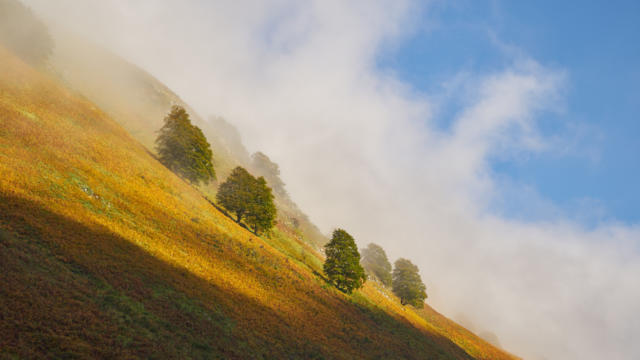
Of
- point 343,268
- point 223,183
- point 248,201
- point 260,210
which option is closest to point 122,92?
point 223,183

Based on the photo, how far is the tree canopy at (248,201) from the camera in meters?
38.4

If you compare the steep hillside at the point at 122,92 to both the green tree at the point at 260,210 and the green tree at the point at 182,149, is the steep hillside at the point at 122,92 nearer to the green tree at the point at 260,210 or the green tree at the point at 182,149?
the green tree at the point at 182,149

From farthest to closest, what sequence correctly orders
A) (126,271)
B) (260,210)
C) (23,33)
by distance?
(260,210)
(23,33)
(126,271)

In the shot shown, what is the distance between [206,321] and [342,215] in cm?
16841

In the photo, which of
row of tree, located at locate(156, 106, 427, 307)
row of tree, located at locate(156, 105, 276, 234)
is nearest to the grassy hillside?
row of tree, located at locate(156, 106, 427, 307)

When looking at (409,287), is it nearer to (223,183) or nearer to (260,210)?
(260,210)

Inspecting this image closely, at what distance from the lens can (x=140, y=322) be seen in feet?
37.7

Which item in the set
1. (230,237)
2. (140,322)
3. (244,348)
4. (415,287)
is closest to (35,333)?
(140,322)

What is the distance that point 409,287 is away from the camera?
171ft

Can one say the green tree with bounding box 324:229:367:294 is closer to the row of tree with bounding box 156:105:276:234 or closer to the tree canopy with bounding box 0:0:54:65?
the row of tree with bounding box 156:105:276:234

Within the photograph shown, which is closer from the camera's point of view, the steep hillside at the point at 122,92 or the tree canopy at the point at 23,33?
the tree canopy at the point at 23,33

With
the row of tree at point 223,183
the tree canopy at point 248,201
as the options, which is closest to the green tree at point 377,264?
the row of tree at point 223,183

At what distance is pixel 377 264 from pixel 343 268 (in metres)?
35.9

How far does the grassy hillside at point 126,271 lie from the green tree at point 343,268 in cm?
186
